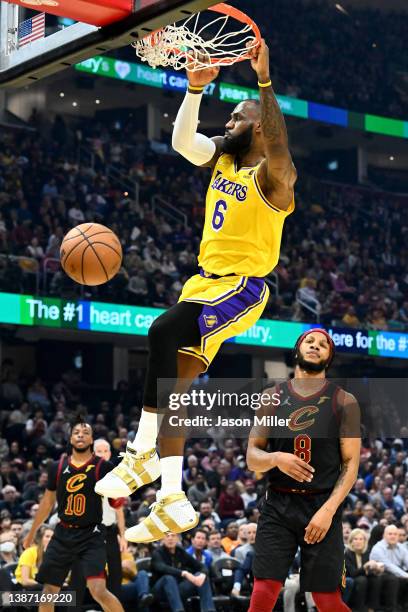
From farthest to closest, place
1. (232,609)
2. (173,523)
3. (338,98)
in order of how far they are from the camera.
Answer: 1. (338,98)
2. (232,609)
3. (173,523)

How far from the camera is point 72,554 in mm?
9898

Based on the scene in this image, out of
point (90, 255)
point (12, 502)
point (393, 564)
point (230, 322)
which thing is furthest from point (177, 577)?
point (230, 322)

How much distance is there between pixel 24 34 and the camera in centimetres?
667

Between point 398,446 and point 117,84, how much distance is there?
1306 cm

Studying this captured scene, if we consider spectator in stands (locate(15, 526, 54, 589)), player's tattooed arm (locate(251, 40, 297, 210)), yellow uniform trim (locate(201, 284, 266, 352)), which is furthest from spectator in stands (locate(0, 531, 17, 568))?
player's tattooed arm (locate(251, 40, 297, 210))

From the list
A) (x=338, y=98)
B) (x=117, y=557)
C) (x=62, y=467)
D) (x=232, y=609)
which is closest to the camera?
(x=62, y=467)

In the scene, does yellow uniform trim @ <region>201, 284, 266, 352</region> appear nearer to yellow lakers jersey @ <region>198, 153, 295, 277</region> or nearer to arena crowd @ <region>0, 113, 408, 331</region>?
yellow lakers jersey @ <region>198, 153, 295, 277</region>

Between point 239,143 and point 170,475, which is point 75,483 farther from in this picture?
point 239,143

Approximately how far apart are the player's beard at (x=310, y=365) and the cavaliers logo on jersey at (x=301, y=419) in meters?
0.23

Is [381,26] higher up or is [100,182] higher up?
[381,26]

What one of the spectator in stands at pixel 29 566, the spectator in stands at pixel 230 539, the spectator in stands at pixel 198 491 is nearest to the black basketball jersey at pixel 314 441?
the spectator in stands at pixel 29 566

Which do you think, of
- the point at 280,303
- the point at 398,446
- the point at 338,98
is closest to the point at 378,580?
the point at 398,446

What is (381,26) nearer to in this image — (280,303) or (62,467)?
(280,303)

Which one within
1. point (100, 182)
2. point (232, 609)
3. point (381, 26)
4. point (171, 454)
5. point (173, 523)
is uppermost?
point (381, 26)
